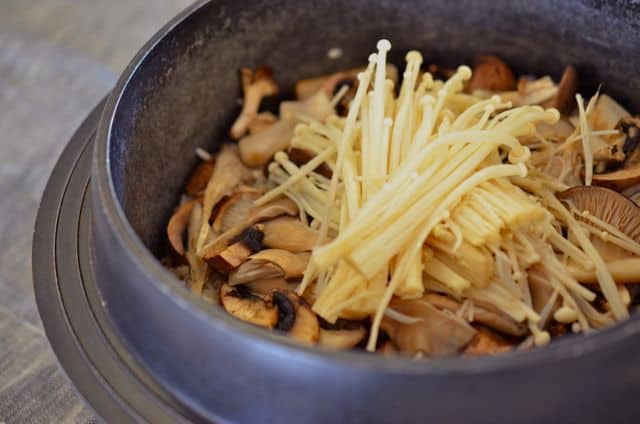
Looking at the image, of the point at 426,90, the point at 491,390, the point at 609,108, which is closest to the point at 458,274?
the point at 491,390

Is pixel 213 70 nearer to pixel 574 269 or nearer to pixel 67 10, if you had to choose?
pixel 574 269

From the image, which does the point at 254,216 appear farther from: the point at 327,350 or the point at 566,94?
the point at 566,94

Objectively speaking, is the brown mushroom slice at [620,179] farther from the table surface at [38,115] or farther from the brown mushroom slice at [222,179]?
the table surface at [38,115]

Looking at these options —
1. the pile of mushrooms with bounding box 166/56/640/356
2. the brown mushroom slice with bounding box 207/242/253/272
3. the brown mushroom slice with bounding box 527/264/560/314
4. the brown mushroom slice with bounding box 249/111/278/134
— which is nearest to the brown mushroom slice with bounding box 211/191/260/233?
the pile of mushrooms with bounding box 166/56/640/356

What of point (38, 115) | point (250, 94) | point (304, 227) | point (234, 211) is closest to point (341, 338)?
point (304, 227)

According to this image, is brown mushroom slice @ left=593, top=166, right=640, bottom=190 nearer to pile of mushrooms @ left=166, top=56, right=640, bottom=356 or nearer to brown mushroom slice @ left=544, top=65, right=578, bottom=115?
pile of mushrooms @ left=166, top=56, right=640, bottom=356

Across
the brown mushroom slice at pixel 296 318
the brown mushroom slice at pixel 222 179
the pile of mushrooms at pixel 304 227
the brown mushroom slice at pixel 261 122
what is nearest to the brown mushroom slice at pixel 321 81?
the pile of mushrooms at pixel 304 227
